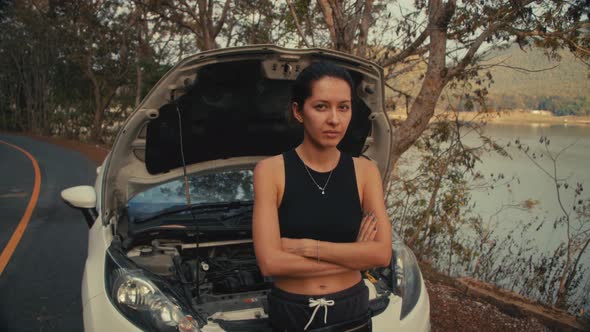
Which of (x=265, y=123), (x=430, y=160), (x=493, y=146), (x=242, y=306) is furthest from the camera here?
(x=430, y=160)

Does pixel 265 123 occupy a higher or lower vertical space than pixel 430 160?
higher

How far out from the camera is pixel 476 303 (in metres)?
4.70

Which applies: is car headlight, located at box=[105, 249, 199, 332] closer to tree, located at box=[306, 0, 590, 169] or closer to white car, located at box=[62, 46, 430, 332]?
white car, located at box=[62, 46, 430, 332]

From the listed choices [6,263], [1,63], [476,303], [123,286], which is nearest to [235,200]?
[123,286]

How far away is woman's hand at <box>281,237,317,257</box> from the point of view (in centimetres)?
192

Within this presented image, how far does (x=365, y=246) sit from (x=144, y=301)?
3.77 feet

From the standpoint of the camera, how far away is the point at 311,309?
1.95m

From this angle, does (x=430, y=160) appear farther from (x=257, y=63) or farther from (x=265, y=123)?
(x=257, y=63)

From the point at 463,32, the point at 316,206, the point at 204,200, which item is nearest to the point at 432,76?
the point at 463,32

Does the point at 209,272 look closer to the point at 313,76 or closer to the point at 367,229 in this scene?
the point at 367,229

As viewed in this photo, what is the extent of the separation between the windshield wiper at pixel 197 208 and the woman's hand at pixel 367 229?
5.81 ft

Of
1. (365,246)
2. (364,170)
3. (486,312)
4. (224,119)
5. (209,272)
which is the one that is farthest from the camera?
(486,312)

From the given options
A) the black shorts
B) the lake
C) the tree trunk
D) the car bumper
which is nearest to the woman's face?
the black shorts

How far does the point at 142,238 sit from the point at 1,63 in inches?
1747
